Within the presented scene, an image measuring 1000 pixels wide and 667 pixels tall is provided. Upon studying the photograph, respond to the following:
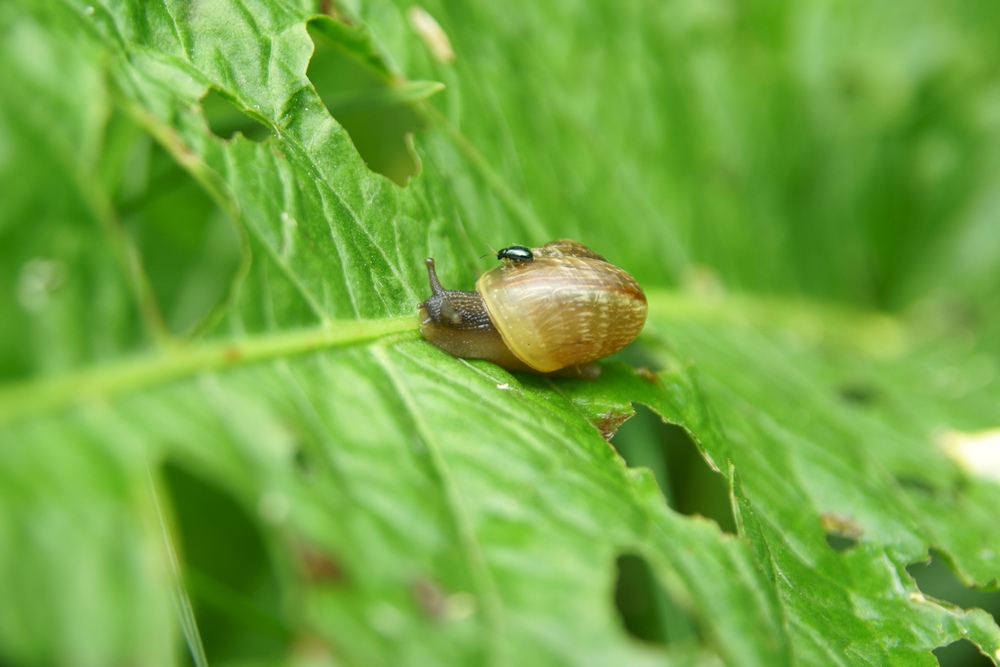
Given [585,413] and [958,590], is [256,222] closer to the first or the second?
[585,413]

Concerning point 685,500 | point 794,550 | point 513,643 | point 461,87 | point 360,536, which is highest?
point 461,87

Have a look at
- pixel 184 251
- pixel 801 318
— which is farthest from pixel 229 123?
pixel 801 318

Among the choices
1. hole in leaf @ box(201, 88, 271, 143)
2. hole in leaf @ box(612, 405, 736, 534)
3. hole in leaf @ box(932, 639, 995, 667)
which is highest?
hole in leaf @ box(201, 88, 271, 143)

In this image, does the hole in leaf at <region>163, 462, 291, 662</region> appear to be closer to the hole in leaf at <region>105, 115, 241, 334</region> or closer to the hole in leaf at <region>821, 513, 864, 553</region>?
the hole in leaf at <region>105, 115, 241, 334</region>

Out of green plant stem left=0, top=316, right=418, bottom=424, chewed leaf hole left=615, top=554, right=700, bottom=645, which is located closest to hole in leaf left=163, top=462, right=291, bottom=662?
green plant stem left=0, top=316, right=418, bottom=424

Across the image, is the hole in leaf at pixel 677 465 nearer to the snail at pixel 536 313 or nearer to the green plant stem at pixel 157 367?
the snail at pixel 536 313

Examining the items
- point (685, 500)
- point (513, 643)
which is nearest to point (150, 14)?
point (513, 643)

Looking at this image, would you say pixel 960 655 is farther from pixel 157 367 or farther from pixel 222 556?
pixel 157 367
